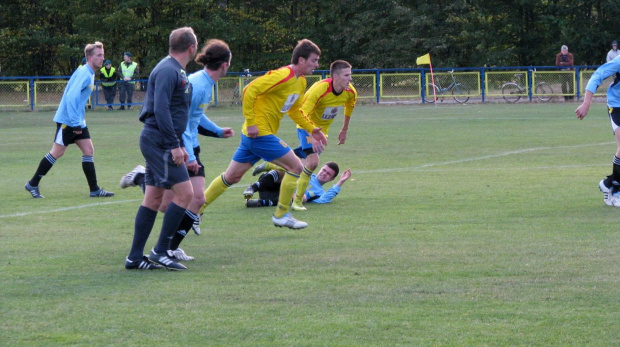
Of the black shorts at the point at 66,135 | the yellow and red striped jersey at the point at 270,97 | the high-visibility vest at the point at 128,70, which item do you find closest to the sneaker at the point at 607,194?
the yellow and red striped jersey at the point at 270,97

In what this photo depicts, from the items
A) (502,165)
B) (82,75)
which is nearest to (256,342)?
(82,75)

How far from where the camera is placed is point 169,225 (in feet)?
23.1

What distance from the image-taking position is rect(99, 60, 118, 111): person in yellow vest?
34969 mm

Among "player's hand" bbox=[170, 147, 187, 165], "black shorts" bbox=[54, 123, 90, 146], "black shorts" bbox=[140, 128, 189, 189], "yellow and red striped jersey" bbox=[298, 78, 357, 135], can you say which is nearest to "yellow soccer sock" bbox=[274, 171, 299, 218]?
"yellow and red striped jersey" bbox=[298, 78, 357, 135]

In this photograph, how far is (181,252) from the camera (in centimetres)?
735

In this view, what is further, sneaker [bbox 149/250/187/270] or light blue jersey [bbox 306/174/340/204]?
light blue jersey [bbox 306/174/340/204]

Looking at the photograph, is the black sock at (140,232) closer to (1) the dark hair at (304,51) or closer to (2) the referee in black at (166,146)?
(2) the referee in black at (166,146)

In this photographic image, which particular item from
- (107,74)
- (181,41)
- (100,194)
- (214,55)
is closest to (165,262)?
(181,41)

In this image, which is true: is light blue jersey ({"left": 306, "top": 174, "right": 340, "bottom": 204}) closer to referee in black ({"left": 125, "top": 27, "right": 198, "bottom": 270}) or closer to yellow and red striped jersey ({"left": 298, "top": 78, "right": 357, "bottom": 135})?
yellow and red striped jersey ({"left": 298, "top": 78, "right": 357, "bottom": 135})

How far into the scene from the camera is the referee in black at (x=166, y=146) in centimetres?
656

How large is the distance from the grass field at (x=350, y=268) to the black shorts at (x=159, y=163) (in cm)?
67

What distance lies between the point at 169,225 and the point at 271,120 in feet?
6.73

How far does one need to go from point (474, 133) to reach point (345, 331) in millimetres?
16560

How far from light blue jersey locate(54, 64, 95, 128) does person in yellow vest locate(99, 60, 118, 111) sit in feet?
78.3
